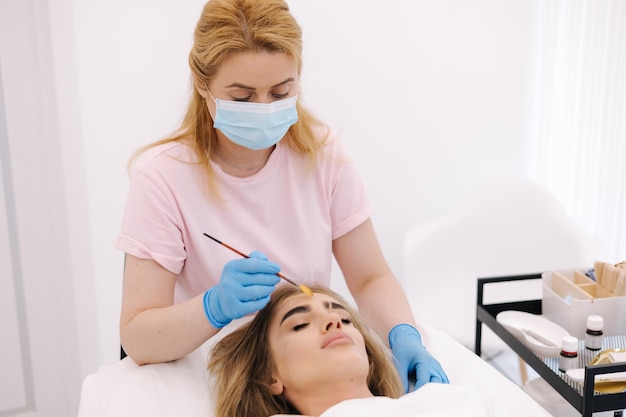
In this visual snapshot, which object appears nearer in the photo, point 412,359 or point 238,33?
point 238,33

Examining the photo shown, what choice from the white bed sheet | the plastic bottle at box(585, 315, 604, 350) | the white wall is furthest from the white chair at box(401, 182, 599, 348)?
the white bed sheet

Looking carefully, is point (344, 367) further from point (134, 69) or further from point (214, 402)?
point (134, 69)

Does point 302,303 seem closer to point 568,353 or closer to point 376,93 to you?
point 568,353

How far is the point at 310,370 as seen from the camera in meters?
1.27

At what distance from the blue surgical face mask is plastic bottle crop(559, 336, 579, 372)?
2.62 ft

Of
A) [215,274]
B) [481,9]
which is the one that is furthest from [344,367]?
[481,9]

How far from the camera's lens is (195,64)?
1.33 metres

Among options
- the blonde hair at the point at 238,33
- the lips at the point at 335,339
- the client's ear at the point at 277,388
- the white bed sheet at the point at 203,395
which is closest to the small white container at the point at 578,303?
the white bed sheet at the point at 203,395

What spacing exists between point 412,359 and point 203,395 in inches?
17.1

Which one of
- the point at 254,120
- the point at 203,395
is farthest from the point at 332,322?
the point at 254,120

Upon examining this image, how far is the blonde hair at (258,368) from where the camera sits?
1291 millimetres

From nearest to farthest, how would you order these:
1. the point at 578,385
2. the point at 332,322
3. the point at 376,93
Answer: the point at 332,322
the point at 578,385
the point at 376,93

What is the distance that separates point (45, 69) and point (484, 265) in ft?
5.48

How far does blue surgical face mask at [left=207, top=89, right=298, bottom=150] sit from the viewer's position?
1.32 metres
